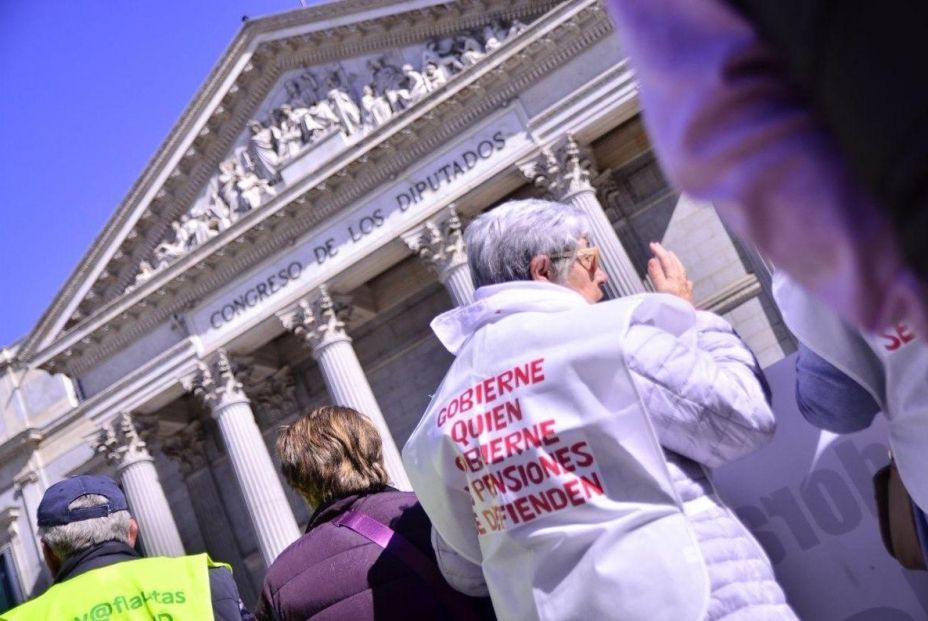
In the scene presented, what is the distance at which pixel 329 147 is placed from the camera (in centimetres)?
1978

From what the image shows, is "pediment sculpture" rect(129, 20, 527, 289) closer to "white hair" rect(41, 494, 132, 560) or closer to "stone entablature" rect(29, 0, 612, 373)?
"stone entablature" rect(29, 0, 612, 373)

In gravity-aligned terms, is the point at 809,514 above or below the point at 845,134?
below

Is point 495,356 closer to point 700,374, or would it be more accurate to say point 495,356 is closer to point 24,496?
point 700,374

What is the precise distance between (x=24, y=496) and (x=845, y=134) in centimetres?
2629

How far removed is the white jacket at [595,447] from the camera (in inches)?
95.0

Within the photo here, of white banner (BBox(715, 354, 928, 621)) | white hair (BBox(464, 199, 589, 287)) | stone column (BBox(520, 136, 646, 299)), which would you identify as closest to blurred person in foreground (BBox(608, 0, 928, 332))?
white hair (BBox(464, 199, 589, 287))

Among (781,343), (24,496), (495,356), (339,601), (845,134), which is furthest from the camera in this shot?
(24,496)

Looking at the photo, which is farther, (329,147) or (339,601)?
(329,147)

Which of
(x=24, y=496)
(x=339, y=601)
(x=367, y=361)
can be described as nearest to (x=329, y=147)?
(x=367, y=361)

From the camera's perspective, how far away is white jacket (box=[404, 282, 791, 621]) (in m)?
2.41

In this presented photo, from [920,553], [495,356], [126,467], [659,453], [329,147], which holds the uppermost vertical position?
[329,147]

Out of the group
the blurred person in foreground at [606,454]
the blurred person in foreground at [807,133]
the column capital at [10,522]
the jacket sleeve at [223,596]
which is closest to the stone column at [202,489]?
the column capital at [10,522]

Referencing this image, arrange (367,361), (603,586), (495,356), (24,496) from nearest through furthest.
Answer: (603,586)
(495,356)
(367,361)
(24,496)

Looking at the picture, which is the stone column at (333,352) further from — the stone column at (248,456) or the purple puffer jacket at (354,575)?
the purple puffer jacket at (354,575)
